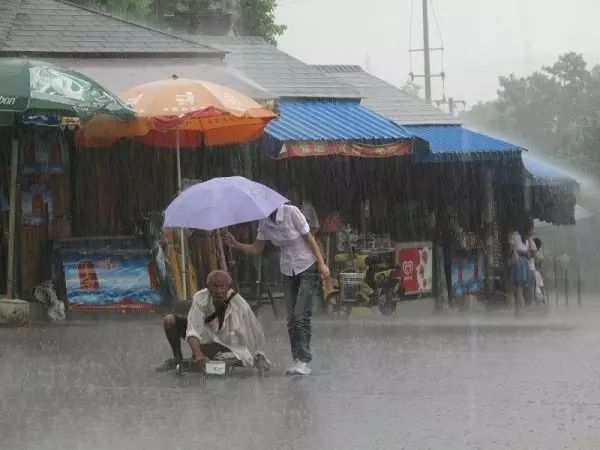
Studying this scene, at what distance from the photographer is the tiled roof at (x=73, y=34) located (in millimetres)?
15820

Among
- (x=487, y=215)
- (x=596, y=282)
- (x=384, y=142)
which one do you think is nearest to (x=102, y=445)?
(x=384, y=142)

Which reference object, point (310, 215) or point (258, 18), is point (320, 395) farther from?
point (258, 18)

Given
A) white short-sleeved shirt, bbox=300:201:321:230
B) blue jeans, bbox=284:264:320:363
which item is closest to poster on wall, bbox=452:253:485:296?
white short-sleeved shirt, bbox=300:201:321:230

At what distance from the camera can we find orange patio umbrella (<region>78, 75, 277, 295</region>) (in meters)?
13.9

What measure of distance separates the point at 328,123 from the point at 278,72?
2.79 metres

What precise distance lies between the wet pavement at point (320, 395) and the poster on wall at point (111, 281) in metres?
1.35

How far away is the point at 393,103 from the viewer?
22.5m

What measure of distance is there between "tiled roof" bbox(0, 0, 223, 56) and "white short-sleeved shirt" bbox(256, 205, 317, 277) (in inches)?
245

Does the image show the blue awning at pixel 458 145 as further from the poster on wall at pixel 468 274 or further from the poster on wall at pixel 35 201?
the poster on wall at pixel 35 201

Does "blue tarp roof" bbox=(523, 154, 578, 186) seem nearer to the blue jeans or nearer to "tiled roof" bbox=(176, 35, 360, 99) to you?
"tiled roof" bbox=(176, 35, 360, 99)

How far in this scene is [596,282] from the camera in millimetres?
42344

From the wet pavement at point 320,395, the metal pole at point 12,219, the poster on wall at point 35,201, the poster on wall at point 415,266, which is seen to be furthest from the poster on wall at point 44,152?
the poster on wall at point 415,266

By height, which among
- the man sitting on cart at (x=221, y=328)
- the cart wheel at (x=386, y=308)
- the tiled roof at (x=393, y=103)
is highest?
the tiled roof at (x=393, y=103)

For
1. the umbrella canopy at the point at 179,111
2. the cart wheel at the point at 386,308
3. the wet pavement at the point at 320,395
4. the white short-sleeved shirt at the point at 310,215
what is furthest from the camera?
the cart wheel at the point at 386,308
